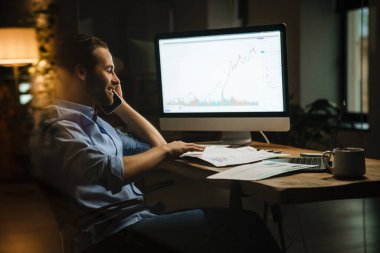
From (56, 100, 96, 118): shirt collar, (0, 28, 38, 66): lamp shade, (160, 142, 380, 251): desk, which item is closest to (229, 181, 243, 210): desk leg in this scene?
(160, 142, 380, 251): desk

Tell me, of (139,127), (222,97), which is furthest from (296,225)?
(139,127)

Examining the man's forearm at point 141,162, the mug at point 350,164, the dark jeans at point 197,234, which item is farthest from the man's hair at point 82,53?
the mug at point 350,164

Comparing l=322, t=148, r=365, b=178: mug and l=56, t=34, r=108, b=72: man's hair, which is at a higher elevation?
l=56, t=34, r=108, b=72: man's hair

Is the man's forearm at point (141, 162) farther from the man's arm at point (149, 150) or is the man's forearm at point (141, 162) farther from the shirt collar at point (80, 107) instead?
the shirt collar at point (80, 107)

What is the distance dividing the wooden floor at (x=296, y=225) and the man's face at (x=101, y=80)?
737 mm

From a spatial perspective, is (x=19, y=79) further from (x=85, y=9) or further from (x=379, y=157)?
(x=379, y=157)

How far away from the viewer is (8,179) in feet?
8.42

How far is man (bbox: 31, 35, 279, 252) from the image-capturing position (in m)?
1.62

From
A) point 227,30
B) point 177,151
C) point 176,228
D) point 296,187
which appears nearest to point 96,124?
point 177,151

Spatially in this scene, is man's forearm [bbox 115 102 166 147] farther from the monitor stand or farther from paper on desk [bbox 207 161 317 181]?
paper on desk [bbox 207 161 317 181]

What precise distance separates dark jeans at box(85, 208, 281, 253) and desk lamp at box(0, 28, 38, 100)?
3.58 ft

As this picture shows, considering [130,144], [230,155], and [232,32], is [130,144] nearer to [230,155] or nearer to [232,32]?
[230,155]

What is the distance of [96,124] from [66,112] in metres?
0.12

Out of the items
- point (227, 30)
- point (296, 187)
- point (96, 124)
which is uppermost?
point (227, 30)
